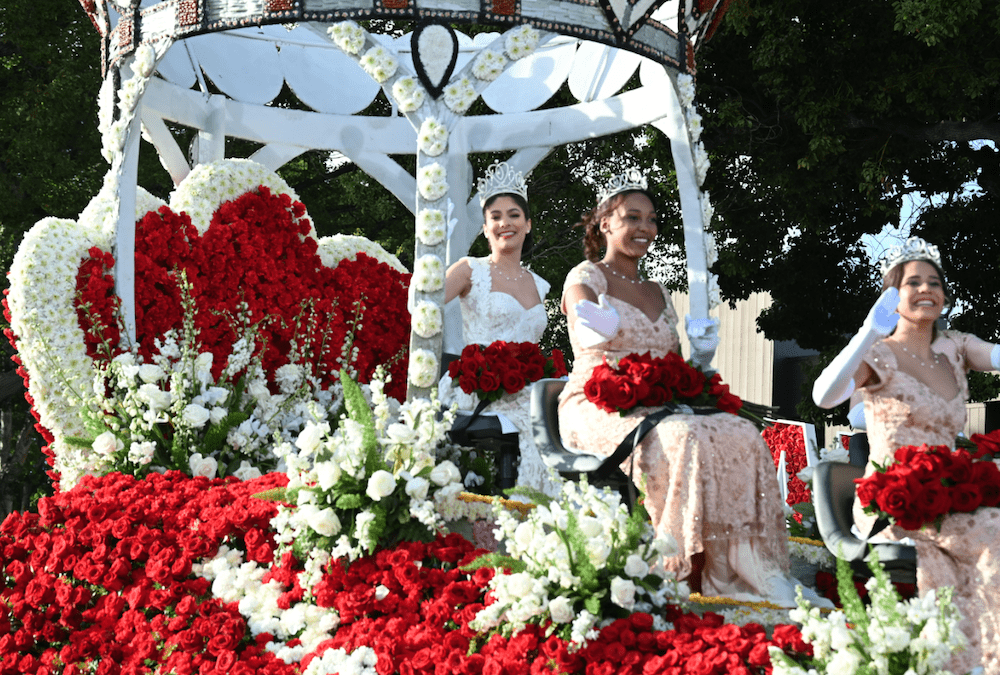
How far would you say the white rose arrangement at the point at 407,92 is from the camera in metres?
4.99

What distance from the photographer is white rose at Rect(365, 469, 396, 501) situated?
10.5ft

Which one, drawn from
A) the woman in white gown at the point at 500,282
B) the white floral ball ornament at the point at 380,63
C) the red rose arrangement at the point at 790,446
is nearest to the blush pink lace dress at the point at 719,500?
the woman in white gown at the point at 500,282

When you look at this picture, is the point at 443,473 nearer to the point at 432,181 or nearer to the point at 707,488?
the point at 707,488

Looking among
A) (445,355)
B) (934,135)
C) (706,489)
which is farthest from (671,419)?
(934,135)

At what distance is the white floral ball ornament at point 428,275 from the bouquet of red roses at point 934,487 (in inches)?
102

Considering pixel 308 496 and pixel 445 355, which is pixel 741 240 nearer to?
pixel 445 355

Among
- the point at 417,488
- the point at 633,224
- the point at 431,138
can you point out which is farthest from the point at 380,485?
the point at 431,138

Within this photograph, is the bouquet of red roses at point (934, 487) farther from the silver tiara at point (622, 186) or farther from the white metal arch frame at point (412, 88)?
the white metal arch frame at point (412, 88)

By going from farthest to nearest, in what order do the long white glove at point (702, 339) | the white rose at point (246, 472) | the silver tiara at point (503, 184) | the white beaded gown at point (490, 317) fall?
1. the silver tiara at point (503, 184)
2. the white beaded gown at point (490, 317)
3. the white rose at point (246, 472)
4. the long white glove at point (702, 339)

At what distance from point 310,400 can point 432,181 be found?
4.50ft

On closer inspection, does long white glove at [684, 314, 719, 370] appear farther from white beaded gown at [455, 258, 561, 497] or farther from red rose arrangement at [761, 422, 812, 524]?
red rose arrangement at [761, 422, 812, 524]

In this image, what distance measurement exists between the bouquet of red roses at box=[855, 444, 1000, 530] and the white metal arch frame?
2.54 m

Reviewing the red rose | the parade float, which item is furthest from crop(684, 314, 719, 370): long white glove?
the red rose

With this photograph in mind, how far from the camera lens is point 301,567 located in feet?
11.3
